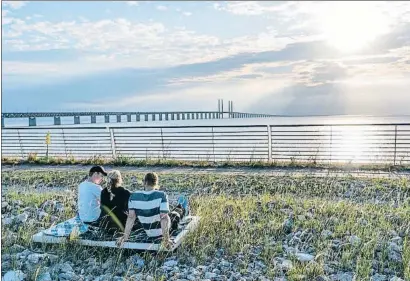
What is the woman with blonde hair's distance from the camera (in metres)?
5.11

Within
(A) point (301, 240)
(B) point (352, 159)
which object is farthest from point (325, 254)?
(B) point (352, 159)

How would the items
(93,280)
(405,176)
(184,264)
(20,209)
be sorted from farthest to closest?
(405,176) < (20,209) < (184,264) < (93,280)

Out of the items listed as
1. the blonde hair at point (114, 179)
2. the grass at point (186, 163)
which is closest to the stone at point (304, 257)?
the blonde hair at point (114, 179)

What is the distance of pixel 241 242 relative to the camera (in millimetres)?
5301

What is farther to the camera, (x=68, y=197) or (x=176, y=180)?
(x=176, y=180)

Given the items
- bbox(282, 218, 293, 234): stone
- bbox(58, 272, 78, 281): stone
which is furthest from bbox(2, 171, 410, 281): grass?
bbox(58, 272, 78, 281): stone

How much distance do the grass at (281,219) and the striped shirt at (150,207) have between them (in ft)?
1.34

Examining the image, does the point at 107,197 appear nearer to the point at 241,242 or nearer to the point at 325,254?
the point at 241,242

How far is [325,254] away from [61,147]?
10.5m

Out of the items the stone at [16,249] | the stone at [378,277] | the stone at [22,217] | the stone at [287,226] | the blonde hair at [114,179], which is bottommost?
the stone at [378,277]

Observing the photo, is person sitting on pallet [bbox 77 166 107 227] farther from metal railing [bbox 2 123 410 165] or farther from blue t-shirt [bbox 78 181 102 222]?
metal railing [bbox 2 123 410 165]

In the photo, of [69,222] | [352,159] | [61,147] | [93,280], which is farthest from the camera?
[61,147]

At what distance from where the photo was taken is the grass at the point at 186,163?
34.4ft

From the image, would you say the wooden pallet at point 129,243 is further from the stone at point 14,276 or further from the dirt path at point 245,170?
the dirt path at point 245,170
